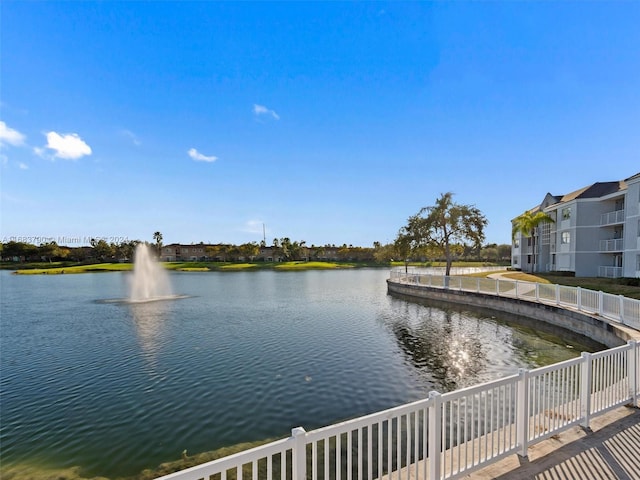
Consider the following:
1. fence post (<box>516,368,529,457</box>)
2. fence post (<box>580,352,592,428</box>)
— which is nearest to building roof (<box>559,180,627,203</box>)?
fence post (<box>580,352,592,428</box>)

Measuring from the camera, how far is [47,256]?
113m

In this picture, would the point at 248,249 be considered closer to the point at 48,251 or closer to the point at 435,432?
the point at 48,251

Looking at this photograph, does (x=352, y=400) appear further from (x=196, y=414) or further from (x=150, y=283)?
(x=150, y=283)

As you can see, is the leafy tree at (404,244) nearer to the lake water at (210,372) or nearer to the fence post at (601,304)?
the lake water at (210,372)

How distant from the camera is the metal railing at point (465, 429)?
3.40 metres

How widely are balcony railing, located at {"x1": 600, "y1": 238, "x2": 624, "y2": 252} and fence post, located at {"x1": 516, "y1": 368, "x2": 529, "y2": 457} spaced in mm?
35806

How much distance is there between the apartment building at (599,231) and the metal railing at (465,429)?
30314mm

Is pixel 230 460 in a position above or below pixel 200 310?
above

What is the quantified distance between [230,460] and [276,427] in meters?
5.99

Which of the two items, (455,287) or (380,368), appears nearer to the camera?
(380,368)

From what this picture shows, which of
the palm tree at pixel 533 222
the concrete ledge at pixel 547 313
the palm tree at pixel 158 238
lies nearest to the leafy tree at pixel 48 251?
the palm tree at pixel 158 238

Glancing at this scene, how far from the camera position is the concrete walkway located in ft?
15.0

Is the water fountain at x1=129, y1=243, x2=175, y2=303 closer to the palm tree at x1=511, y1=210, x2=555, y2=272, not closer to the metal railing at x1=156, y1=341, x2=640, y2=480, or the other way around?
the metal railing at x1=156, y1=341, x2=640, y2=480

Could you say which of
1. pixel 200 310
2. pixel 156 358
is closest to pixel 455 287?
pixel 200 310
